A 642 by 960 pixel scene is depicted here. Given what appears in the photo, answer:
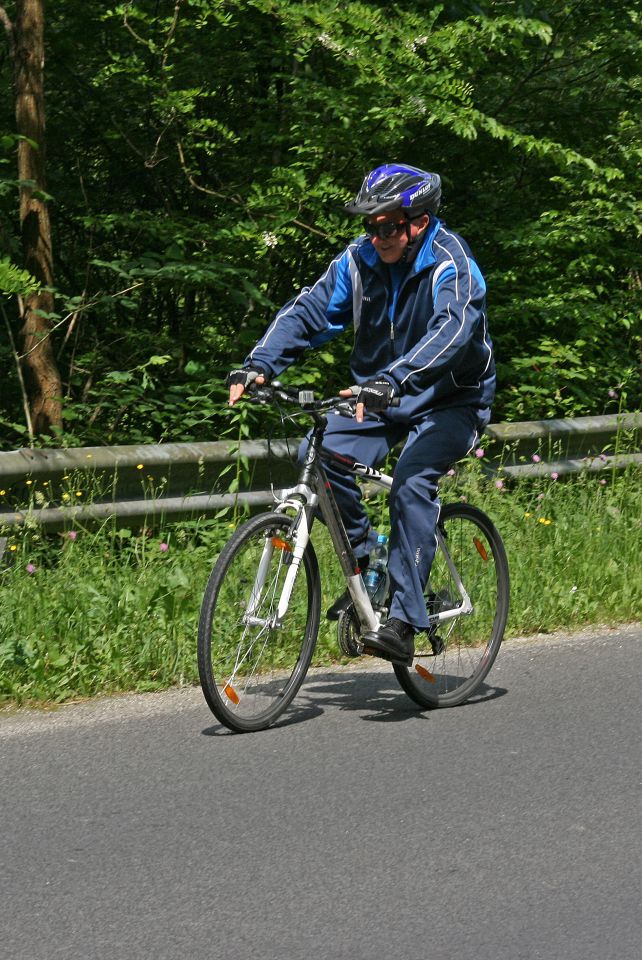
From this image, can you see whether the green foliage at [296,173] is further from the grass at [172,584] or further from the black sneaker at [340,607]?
the black sneaker at [340,607]

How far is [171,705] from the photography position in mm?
5574

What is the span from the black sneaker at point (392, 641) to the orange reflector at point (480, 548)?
2.31 ft

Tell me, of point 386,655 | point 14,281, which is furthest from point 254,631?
point 14,281

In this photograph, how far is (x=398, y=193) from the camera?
5215mm

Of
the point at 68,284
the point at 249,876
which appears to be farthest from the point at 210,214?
the point at 249,876

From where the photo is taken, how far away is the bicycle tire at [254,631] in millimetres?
4992

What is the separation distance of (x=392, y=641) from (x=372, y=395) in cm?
106

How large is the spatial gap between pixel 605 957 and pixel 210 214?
654 cm

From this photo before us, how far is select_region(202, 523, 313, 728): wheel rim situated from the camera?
5.11 m

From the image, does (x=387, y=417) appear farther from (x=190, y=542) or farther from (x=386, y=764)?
(x=190, y=542)

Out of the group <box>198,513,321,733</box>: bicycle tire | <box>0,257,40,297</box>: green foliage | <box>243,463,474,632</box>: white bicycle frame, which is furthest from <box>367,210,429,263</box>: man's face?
<box>0,257,40,297</box>: green foliage

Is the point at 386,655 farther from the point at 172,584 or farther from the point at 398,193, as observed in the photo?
the point at 398,193

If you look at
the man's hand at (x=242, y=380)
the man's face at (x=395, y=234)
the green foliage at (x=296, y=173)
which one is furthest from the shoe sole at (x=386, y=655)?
the green foliage at (x=296, y=173)

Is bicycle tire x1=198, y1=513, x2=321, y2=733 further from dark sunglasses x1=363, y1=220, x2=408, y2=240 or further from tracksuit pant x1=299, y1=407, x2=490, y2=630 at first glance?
dark sunglasses x1=363, y1=220, x2=408, y2=240
